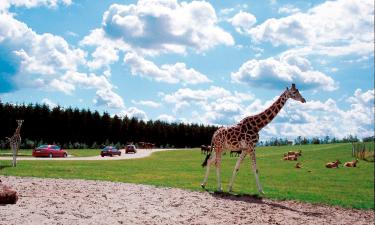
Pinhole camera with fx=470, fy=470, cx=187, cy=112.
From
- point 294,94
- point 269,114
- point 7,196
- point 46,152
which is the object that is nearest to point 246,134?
point 269,114

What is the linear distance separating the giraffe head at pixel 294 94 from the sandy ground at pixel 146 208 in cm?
419

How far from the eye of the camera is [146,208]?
13.2 m

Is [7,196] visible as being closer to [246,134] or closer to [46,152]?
[246,134]

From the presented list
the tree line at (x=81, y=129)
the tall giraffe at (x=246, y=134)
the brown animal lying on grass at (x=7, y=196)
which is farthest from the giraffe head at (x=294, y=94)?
the tree line at (x=81, y=129)

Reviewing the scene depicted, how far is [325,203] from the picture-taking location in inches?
680

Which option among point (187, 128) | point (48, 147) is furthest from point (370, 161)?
point (187, 128)

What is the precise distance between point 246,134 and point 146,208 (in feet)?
19.9

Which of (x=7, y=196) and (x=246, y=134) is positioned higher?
(x=246, y=134)

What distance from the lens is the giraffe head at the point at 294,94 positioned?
1841 centimetres

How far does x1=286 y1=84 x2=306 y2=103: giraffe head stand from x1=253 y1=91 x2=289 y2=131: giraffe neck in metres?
0.14

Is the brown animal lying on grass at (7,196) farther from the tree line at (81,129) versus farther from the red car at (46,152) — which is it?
Answer: the tree line at (81,129)

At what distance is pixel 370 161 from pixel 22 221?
4216 cm

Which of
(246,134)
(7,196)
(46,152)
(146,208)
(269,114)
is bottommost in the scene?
(146,208)

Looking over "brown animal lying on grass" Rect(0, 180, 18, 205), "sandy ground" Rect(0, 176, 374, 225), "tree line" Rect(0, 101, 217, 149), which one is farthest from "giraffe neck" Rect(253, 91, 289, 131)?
"tree line" Rect(0, 101, 217, 149)
